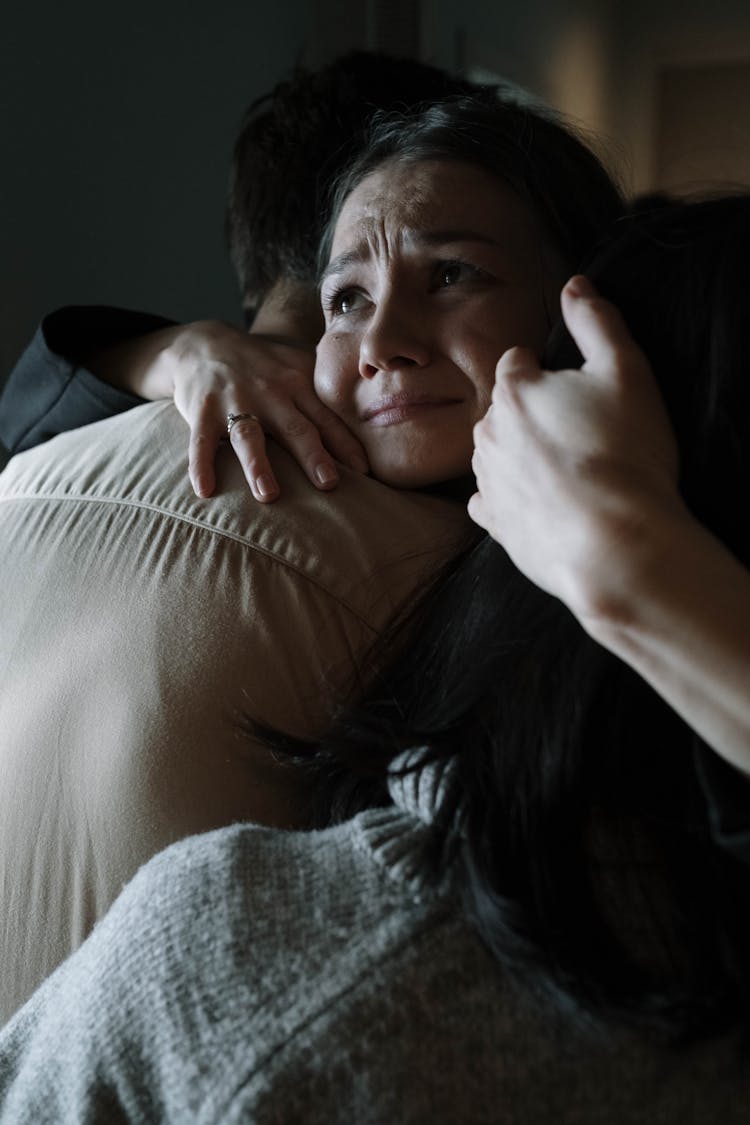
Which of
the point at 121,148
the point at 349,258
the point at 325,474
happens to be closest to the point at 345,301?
the point at 349,258

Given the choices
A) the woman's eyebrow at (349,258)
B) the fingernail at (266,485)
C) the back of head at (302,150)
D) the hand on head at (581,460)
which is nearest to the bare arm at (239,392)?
the fingernail at (266,485)

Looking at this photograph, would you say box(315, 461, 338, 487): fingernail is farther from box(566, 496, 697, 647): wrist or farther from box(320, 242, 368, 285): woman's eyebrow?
box(566, 496, 697, 647): wrist

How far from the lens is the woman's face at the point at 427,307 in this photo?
3.85 ft

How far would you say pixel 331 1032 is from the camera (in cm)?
63

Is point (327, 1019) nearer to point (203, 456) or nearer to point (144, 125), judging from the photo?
point (203, 456)

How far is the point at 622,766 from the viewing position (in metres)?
0.70

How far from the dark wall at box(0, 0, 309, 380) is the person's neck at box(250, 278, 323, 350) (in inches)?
18.7

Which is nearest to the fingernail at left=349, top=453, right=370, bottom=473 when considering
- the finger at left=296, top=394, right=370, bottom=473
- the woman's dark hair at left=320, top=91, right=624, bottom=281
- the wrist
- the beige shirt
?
the finger at left=296, top=394, right=370, bottom=473

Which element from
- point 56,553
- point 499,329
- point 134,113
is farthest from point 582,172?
point 134,113

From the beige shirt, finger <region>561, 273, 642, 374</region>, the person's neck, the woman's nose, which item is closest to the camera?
finger <region>561, 273, 642, 374</region>

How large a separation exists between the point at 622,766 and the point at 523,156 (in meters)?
0.78

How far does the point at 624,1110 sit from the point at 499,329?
2.48 ft

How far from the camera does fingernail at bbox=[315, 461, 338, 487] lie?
109cm

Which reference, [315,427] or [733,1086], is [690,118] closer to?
[315,427]
